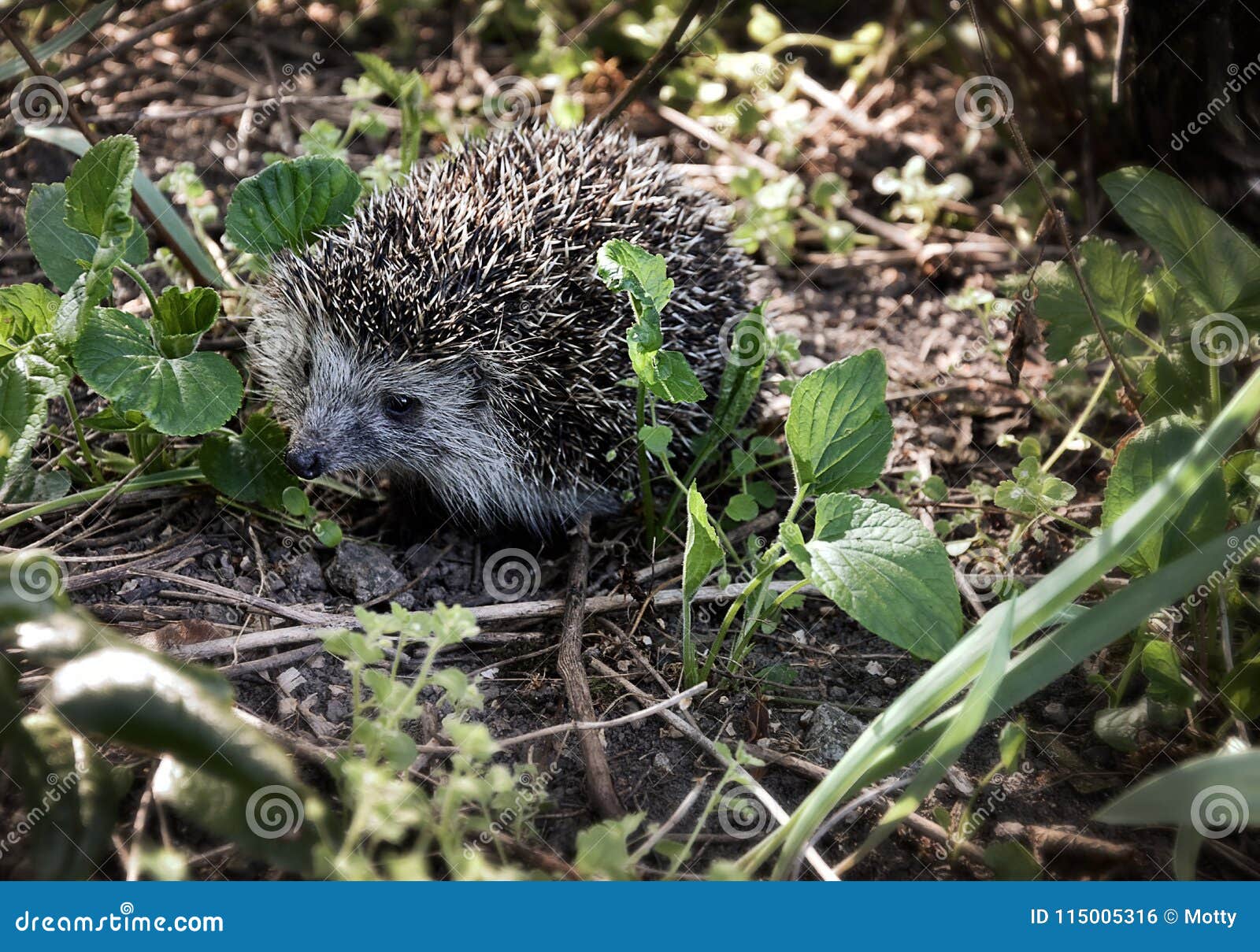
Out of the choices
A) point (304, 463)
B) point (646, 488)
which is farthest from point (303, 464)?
point (646, 488)

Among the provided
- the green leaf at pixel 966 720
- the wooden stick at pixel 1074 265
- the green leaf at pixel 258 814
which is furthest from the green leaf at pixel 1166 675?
the green leaf at pixel 258 814

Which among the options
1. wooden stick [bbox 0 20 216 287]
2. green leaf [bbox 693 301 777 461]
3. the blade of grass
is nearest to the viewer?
wooden stick [bbox 0 20 216 287]

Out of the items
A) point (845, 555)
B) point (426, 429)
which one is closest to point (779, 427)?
point (426, 429)

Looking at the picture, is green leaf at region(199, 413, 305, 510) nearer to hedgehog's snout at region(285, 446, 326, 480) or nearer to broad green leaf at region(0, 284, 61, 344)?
hedgehog's snout at region(285, 446, 326, 480)

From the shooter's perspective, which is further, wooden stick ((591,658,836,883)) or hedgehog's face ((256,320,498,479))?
hedgehog's face ((256,320,498,479))

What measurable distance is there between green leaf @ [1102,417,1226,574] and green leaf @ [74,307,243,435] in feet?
9.48

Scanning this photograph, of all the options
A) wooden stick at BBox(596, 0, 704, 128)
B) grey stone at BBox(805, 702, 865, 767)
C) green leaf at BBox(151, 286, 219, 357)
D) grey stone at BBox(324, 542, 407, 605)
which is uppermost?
wooden stick at BBox(596, 0, 704, 128)

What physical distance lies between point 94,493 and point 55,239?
911 millimetres

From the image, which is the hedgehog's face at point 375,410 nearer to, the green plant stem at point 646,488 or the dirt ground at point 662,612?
the dirt ground at point 662,612

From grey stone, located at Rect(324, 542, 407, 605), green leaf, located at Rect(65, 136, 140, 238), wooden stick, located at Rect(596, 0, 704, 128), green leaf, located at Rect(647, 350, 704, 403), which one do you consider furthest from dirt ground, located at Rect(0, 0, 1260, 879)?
wooden stick, located at Rect(596, 0, 704, 128)

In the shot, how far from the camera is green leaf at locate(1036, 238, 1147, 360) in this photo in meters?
4.21

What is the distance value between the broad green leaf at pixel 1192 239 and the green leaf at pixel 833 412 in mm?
1186

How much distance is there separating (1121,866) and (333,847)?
2223mm

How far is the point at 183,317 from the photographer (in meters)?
3.87
